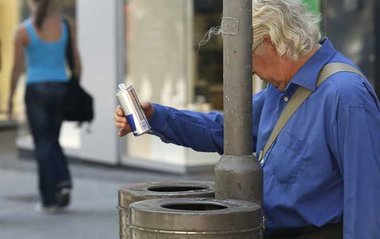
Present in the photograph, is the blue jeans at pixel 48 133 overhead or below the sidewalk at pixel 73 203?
overhead

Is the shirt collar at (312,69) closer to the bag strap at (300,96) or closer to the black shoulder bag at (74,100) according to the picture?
the bag strap at (300,96)

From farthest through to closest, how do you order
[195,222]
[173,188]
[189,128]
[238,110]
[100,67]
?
[100,67] → [189,128] → [173,188] → [238,110] → [195,222]

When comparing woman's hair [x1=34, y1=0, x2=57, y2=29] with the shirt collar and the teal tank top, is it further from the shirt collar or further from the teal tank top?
the shirt collar

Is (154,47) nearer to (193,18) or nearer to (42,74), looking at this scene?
(193,18)

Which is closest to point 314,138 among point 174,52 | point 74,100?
point 74,100

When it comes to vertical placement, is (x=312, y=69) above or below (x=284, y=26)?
below

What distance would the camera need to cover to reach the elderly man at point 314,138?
2.64 metres

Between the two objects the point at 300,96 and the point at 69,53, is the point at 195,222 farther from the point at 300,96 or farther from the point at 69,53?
the point at 69,53

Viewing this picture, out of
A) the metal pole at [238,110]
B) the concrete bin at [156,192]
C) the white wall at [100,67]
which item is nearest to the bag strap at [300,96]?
the metal pole at [238,110]

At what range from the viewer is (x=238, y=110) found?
2.75m

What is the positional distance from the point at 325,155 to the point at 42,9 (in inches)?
208

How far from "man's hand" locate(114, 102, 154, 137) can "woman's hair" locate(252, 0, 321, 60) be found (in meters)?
0.47

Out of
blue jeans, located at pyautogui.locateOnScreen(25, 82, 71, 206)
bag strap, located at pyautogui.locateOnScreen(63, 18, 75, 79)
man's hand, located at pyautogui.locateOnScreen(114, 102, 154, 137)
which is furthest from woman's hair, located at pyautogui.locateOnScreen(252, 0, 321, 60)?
bag strap, located at pyautogui.locateOnScreen(63, 18, 75, 79)

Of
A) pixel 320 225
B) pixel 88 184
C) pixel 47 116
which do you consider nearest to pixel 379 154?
pixel 320 225
